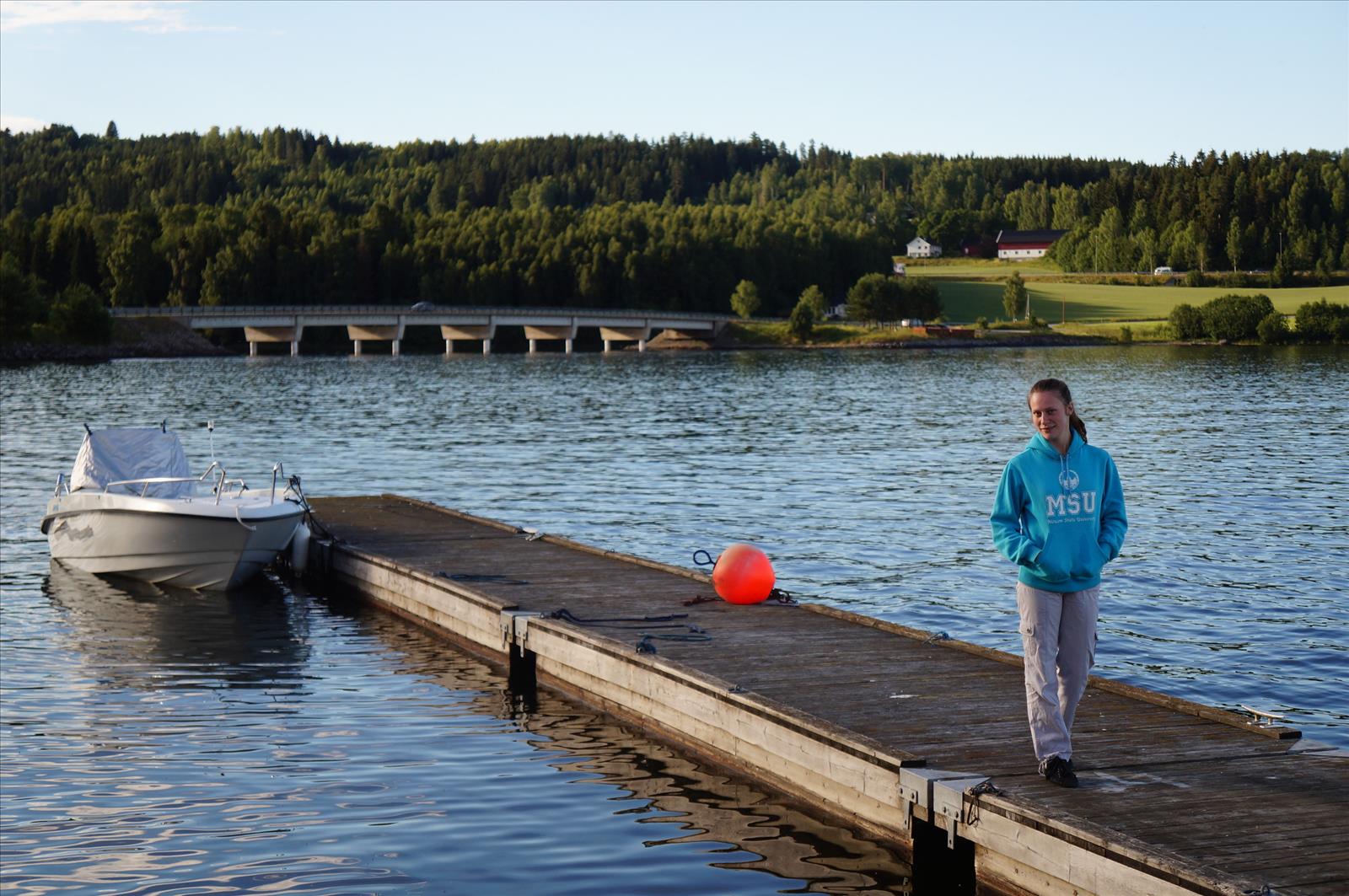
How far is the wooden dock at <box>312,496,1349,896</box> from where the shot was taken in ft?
31.6

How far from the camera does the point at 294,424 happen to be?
6950 centimetres

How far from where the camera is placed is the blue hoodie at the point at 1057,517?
10.2m

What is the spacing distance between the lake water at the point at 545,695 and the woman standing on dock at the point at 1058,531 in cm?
184

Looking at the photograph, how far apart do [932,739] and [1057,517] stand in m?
2.77

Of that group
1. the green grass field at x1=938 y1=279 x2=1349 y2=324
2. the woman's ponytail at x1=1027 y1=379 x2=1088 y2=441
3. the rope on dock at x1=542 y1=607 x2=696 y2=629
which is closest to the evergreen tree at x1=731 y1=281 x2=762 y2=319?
the green grass field at x1=938 y1=279 x2=1349 y2=324

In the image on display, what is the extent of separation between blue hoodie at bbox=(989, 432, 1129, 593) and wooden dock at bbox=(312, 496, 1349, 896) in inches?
63.4

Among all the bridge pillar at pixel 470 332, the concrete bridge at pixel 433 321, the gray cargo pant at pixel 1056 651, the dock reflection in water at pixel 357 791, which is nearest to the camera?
the gray cargo pant at pixel 1056 651

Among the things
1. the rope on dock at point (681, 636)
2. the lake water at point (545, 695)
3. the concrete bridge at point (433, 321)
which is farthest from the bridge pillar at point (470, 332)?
the rope on dock at point (681, 636)

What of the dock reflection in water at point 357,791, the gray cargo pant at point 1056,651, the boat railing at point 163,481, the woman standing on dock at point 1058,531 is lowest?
the dock reflection in water at point 357,791

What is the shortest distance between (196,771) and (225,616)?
9.40m

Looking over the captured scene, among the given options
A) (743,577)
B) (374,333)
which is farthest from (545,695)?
(374,333)

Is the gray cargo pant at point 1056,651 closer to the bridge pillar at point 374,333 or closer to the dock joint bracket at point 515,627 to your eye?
the dock joint bracket at point 515,627

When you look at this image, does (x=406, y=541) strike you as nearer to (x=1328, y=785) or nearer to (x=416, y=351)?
(x=1328, y=785)

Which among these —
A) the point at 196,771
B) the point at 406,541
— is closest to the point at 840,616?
the point at 196,771
